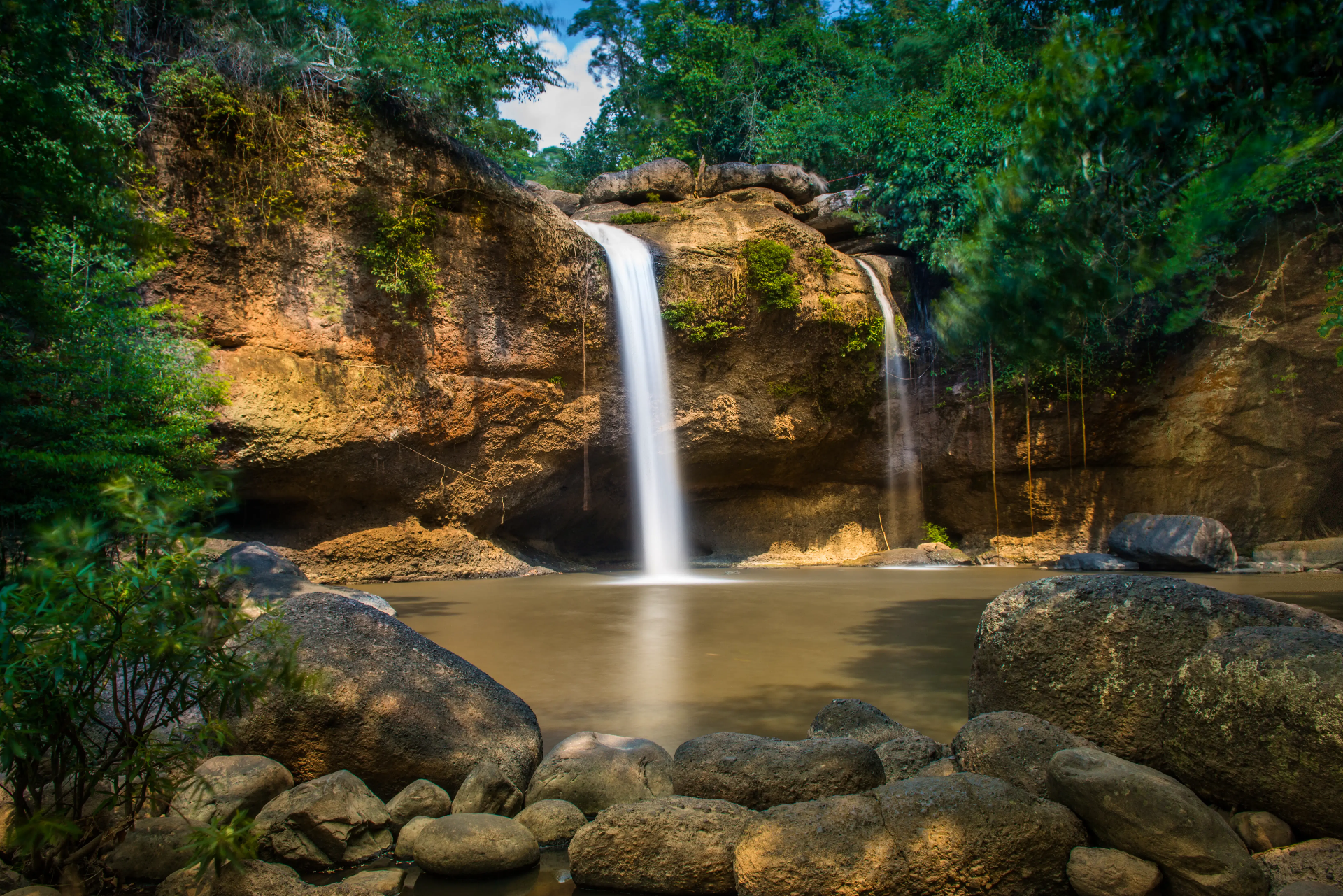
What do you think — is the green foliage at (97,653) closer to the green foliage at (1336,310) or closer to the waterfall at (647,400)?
the green foliage at (1336,310)

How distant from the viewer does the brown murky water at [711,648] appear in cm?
476

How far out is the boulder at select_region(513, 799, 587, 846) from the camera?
10.5 feet

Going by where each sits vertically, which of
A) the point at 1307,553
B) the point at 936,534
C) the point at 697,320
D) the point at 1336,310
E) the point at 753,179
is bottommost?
the point at 1307,553

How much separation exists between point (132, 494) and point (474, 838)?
1697 millimetres

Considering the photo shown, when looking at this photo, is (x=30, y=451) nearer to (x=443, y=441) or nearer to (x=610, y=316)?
(x=443, y=441)

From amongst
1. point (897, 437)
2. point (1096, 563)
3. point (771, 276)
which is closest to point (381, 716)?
point (771, 276)

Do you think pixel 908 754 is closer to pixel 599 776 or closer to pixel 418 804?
pixel 599 776

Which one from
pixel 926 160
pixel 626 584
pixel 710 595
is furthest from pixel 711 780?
pixel 926 160

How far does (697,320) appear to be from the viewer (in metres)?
16.0

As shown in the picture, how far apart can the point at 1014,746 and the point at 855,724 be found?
93 cm

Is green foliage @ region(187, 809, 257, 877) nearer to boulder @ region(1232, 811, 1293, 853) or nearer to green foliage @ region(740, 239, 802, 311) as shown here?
boulder @ region(1232, 811, 1293, 853)

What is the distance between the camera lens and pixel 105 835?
2.51 metres

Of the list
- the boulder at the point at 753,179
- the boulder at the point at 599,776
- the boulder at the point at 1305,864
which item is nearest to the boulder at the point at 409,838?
the boulder at the point at 599,776

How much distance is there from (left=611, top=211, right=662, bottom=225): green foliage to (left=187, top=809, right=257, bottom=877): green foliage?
1618 cm
